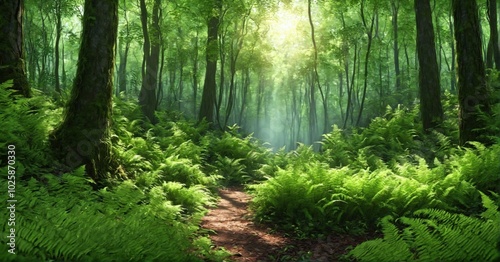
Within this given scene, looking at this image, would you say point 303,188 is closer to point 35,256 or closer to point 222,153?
point 35,256

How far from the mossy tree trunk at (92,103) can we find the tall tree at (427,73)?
10.2m

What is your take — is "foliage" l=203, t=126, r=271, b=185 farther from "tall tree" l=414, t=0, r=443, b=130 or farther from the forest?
"tall tree" l=414, t=0, r=443, b=130

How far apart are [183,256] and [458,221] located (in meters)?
2.71

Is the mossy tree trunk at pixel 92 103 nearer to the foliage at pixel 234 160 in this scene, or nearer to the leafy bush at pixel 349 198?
the leafy bush at pixel 349 198

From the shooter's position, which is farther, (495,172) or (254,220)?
(254,220)

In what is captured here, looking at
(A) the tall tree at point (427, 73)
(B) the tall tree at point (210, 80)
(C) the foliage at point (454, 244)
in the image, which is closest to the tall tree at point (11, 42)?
(C) the foliage at point (454, 244)

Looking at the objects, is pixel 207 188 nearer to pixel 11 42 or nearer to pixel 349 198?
pixel 349 198

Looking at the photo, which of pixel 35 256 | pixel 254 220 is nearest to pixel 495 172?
pixel 254 220

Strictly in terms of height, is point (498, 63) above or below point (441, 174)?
above

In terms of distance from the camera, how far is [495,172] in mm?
5887

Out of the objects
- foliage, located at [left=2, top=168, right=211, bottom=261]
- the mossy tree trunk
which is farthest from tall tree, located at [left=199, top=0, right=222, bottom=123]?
foliage, located at [left=2, top=168, right=211, bottom=261]

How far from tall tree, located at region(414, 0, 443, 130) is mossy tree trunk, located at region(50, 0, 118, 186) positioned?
1018 centimetres

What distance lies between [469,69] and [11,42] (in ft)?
32.2

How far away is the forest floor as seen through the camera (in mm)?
4889
